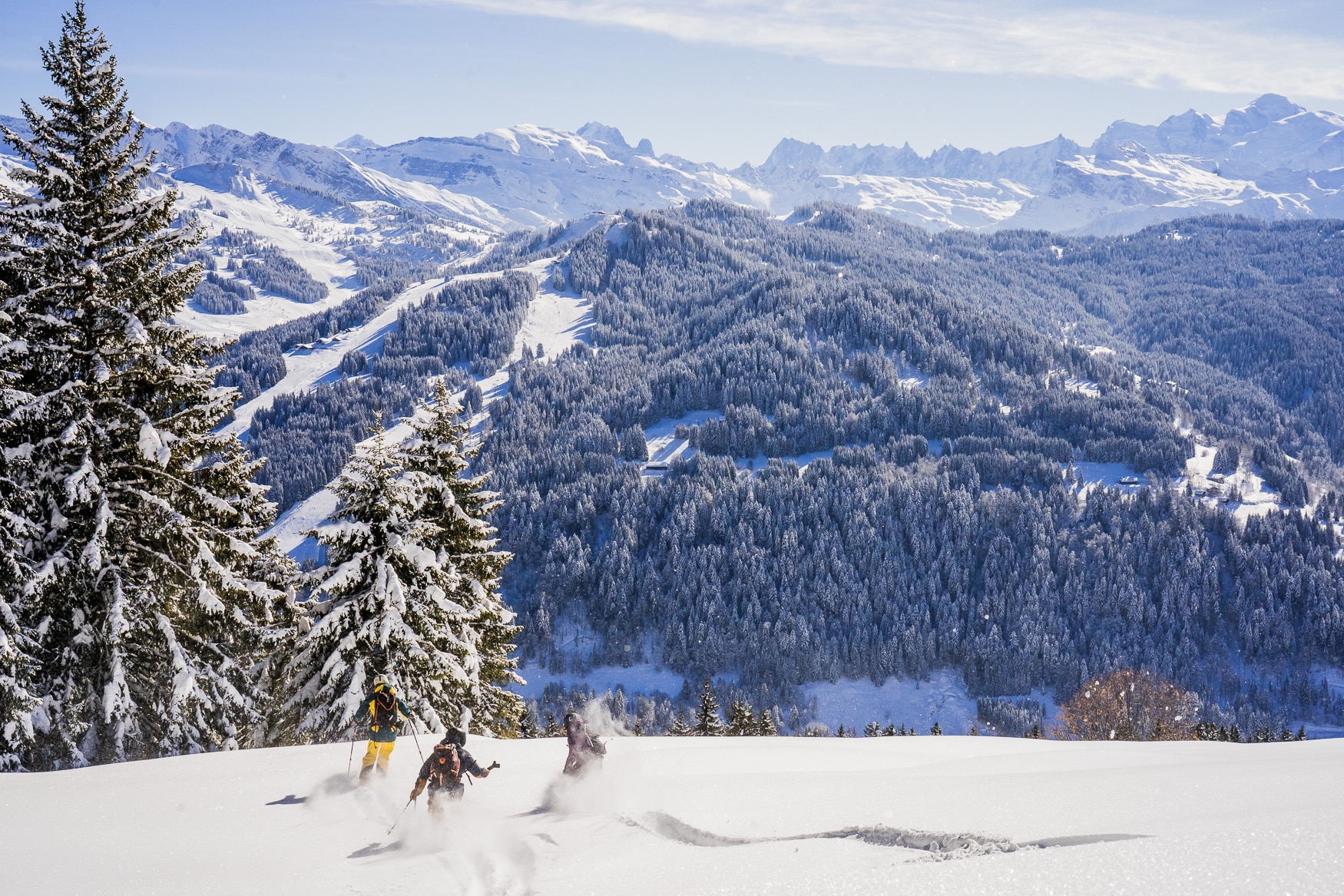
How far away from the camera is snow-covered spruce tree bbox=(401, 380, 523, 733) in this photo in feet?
70.1

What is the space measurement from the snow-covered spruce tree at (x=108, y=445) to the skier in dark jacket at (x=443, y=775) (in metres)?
7.18

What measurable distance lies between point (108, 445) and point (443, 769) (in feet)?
33.2

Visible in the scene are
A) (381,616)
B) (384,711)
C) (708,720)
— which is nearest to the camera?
(384,711)

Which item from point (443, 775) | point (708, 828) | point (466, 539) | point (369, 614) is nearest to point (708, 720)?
point (466, 539)

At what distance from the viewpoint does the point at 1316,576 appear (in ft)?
392

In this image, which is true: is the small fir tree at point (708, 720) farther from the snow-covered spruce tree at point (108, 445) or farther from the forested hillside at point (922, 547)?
the forested hillside at point (922, 547)

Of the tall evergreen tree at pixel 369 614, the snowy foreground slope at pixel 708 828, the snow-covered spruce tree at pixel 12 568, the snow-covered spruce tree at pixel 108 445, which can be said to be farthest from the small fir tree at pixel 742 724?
the snow-covered spruce tree at pixel 12 568

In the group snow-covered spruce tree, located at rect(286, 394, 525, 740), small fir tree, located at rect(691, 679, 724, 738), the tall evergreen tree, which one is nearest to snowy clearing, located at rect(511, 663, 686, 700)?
small fir tree, located at rect(691, 679, 724, 738)

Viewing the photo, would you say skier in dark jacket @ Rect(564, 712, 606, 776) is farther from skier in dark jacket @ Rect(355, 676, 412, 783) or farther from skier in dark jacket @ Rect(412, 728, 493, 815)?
skier in dark jacket @ Rect(355, 676, 412, 783)

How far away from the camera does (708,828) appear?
11133 mm

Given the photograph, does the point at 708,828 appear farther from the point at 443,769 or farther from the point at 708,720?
the point at 708,720

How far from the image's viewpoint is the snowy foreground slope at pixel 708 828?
7.67 meters

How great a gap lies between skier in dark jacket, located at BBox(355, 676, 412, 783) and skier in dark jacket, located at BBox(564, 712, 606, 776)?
3472 millimetres

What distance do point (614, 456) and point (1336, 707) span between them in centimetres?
12528
